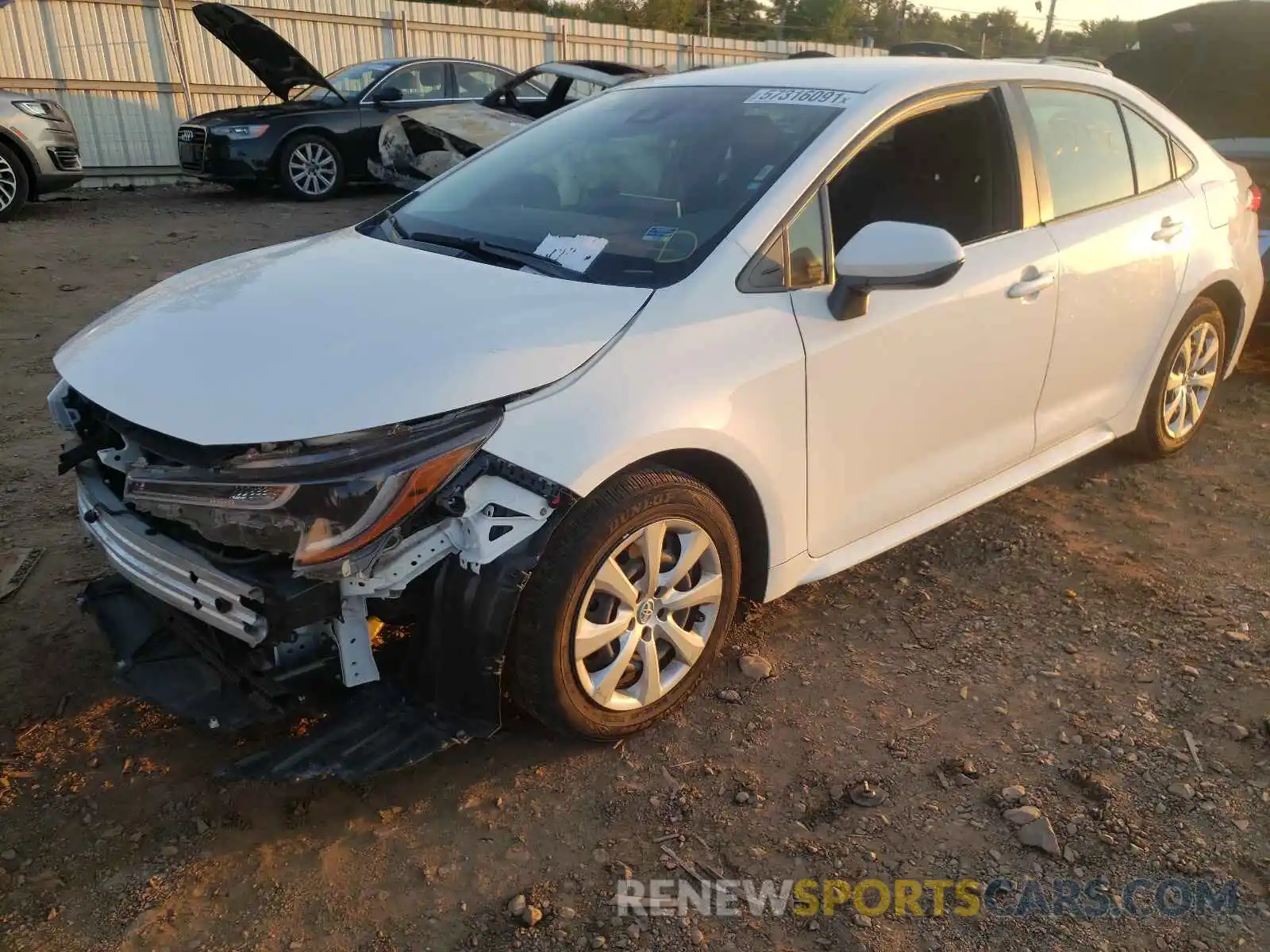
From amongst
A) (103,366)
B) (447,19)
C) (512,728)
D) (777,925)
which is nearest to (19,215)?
(447,19)

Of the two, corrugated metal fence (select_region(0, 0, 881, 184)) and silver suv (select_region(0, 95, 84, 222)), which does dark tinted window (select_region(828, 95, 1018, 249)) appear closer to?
silver suv (select_region(0, 95, 84, 222))

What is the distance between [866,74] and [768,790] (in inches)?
88.4

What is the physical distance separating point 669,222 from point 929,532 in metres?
1.81

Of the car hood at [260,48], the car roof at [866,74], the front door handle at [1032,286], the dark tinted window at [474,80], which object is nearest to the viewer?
the car roof at [866,74]

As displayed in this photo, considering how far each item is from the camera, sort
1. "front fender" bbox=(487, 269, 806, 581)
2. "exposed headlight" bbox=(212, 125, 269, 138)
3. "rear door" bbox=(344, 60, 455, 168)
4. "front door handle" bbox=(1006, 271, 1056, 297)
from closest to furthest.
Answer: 1. "front fender" bbox=(487, 269, 806, 581)
2. "front door handle" bbox=(1006, 271, 1056, 297)
3. "exposed headlight" bbox=(212, 125, 269, 138)
4. "rear door" bbox=(344, 60, 455, 168)

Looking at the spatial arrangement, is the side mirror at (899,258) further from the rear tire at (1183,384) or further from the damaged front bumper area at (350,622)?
the rear tire at (1183,384)

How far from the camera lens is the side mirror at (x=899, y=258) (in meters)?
2.58

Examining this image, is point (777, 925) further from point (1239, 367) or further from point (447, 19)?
point (447, 19)

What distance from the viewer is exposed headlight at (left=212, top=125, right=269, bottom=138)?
10.7 m

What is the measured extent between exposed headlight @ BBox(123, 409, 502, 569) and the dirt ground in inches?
27.5

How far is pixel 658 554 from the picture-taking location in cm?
249

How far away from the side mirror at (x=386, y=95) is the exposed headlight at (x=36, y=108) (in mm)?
3285

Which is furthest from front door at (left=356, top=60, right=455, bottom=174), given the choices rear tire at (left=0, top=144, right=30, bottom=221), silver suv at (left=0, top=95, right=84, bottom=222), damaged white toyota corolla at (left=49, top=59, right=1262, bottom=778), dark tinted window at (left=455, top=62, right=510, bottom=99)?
damaged white toyota corolla at (left=49, top=59, right=1262, bottom=778)

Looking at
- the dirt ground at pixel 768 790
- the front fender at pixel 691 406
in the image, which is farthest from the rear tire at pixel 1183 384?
the front fender at pixel 691 406
